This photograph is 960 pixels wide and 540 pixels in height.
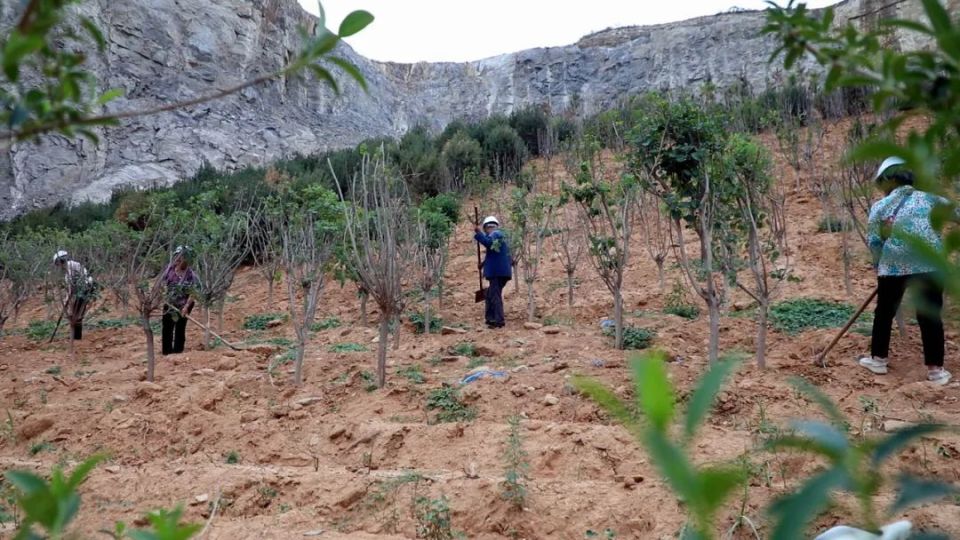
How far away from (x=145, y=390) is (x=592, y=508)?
3.70 meters

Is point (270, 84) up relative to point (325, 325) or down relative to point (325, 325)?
up

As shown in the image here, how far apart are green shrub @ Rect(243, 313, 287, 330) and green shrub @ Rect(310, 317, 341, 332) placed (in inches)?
31.4

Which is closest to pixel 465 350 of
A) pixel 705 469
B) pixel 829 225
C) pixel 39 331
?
pixel 705 469

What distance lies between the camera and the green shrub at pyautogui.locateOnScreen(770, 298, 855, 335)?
19.6 feet

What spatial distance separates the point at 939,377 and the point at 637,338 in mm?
2334

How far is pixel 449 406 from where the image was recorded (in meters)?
4.18

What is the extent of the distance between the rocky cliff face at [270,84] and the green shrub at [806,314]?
12.4 metres

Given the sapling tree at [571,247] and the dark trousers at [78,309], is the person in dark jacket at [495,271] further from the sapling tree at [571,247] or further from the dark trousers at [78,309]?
the dark trousers at [78,309]

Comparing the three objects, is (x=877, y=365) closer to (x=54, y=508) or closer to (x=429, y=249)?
(x=54, y=508)

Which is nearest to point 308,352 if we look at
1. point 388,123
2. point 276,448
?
point 276,448

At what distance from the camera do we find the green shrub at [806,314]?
598 cm

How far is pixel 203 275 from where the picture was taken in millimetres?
7223

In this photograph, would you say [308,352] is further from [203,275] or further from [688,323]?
[688,323]

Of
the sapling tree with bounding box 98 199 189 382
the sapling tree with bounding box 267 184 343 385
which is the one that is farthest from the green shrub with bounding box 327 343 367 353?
the sapling tree with bounding box 98 199 189 382
